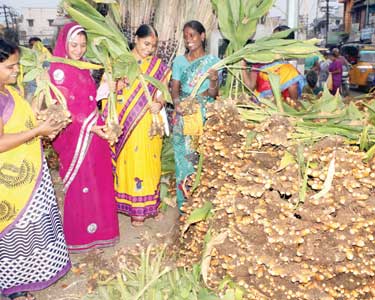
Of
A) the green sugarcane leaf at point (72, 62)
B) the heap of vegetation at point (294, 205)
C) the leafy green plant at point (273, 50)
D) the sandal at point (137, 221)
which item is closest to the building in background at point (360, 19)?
the sandal at point (137, 221)

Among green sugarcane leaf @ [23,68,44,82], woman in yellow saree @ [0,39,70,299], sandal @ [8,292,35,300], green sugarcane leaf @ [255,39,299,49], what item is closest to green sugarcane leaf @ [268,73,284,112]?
green sugarcane leaf @ [255,39,299,49]

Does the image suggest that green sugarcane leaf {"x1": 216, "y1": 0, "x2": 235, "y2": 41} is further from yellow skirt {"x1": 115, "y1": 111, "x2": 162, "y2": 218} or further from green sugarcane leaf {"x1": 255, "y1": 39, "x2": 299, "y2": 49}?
yellow skirt {"x1": 115, "y1": 111, "x2": 162, "y2": 218}

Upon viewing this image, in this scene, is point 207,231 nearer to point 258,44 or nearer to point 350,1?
point 258,44

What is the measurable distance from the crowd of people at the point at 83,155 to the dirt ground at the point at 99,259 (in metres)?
0.08

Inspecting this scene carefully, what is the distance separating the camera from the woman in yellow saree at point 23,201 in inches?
91.0

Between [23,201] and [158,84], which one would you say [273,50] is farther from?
[23,201]

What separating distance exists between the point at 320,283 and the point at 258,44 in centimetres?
148

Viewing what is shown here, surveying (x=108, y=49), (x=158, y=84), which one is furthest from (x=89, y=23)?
(x=158, y=84)

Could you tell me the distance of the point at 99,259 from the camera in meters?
3.12

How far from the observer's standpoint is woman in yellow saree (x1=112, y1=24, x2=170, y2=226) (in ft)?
11.0

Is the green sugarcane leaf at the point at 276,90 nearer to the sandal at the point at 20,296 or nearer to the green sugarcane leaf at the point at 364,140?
the green sugarcane leaf at the point at 364,140

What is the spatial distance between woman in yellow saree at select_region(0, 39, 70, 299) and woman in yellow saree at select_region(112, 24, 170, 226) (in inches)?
35.7

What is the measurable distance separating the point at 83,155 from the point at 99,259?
78cm

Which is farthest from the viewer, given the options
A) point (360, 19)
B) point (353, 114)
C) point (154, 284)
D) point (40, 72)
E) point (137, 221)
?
point (360, 19)
